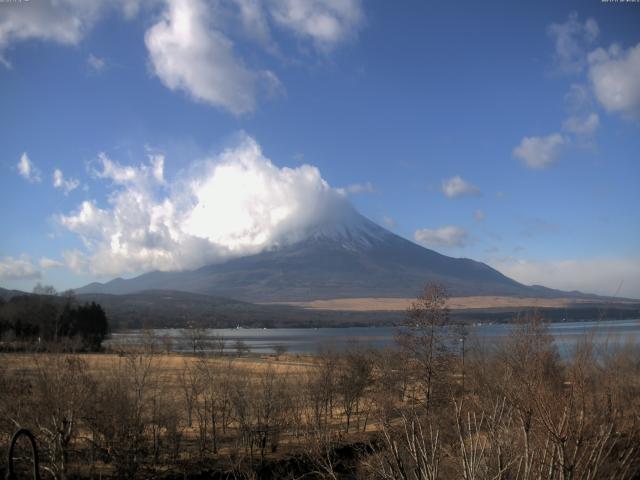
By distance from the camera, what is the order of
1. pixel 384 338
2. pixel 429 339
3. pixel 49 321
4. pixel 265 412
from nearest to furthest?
1. pixel 265 412
2. pixel 429 339
3. pixel 49 321
4. pixel 384 338

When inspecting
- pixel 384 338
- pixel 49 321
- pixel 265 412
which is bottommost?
pixel 384 338

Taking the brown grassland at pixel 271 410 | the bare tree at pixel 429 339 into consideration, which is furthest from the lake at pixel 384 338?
the bare tree at pixel 429 339

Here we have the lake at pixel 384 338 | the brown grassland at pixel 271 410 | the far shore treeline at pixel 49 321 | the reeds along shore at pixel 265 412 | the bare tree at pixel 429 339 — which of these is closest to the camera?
the lake at pixel 384 338

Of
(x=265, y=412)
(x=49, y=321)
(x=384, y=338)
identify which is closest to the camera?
(x=265, y=412)

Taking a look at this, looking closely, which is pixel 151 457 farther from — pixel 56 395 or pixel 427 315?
pixel 427 315

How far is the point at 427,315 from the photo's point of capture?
1218 inches

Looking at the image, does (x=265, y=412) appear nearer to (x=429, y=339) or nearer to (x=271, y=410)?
(x=271, y=410)

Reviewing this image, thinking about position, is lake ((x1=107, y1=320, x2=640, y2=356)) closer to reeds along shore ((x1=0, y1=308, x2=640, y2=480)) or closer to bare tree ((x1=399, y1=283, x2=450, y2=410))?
reeds along shore ((x1=0, y1=308, x2=640, y2=480))

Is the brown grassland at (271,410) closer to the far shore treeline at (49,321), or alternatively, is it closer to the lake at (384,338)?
the lake at (384,338)

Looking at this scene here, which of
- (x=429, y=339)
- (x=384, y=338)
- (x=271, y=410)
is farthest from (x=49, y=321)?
(x=384, y=338)

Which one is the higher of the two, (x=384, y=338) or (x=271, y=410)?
(x=271, y=410)

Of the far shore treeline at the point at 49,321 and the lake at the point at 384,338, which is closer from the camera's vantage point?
the lake at the point at 384,338

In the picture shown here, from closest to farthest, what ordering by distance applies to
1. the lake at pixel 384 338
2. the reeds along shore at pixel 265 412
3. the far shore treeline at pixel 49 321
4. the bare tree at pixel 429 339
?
the lake at pixel 384 338, the reeds along shore at pixel 265 412, the bare tree at pixel 429 339, the far shore treeline at pixel 49 321

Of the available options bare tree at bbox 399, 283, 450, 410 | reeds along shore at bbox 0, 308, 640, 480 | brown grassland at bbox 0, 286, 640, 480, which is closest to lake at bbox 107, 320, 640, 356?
brown grassland at bbox 0, 286, 640, 480
